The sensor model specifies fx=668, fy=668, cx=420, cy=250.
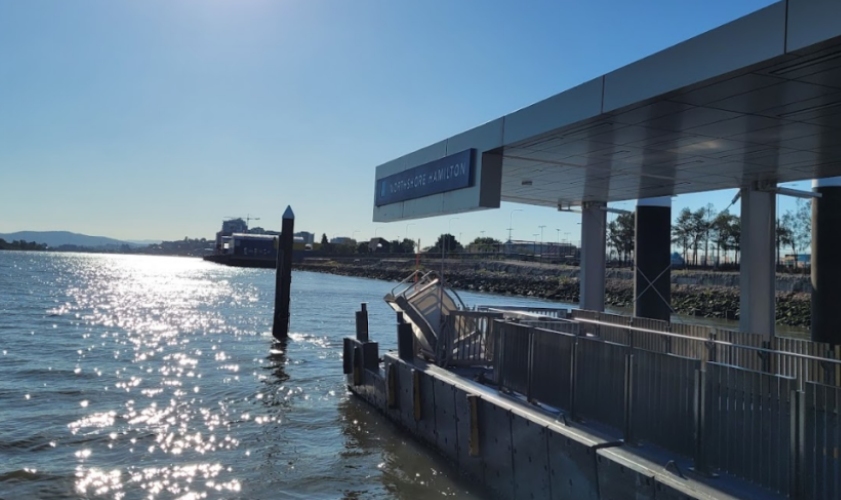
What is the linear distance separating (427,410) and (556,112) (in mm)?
5339

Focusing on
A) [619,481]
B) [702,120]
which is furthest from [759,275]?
[619,481]

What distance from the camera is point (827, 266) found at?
1471 centimetres

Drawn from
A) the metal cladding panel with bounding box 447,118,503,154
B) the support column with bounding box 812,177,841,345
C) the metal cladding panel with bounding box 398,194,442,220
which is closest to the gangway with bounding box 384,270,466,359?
the metal cladding panel with bounding box 398,194,442,220

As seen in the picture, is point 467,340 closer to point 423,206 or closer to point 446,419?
point 446,419

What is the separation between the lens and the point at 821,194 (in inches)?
566

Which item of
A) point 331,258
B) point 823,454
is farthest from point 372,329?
point 331,258

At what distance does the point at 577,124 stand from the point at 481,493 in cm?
541

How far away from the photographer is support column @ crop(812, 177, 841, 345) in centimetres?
1446

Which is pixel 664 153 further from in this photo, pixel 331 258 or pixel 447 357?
pixel 331 258

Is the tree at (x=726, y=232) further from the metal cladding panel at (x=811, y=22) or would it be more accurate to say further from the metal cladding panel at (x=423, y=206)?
the metal cladding panel at (x=811, y=22)

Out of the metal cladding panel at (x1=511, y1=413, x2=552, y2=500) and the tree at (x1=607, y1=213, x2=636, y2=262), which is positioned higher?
the tree at (x1=607, y1=213, x2=636, y2=262)

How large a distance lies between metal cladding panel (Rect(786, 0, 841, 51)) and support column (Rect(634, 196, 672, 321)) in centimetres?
1222

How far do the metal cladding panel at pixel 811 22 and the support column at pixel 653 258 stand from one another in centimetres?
1222

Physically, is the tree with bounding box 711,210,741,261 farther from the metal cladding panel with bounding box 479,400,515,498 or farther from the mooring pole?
the metal cladding panel with bounding box 479,400,515,498
